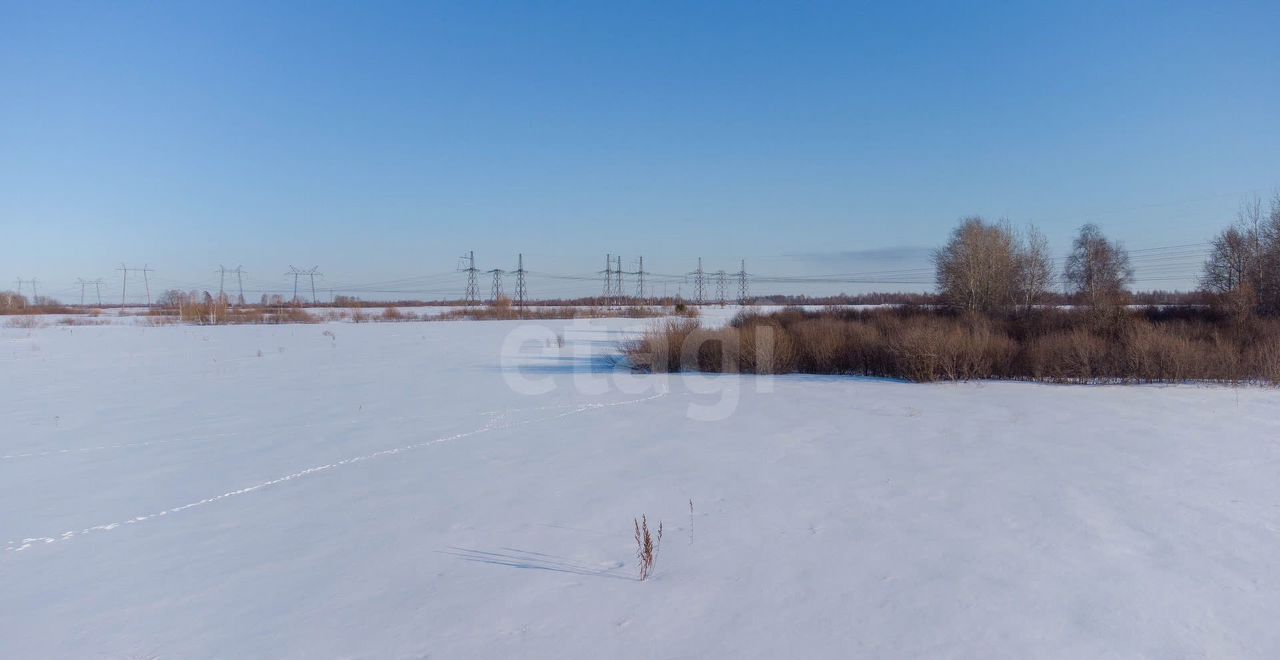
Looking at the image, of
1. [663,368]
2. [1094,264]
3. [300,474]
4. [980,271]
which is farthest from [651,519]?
[1094,264]

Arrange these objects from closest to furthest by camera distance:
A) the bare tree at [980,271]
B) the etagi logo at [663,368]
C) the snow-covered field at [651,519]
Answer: the snow-covered field at [651,519] → the etagi logo at [663,368] → the bare tree at [980,271]

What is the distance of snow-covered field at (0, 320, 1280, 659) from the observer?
2.91 meters

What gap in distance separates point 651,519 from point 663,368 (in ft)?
32.4

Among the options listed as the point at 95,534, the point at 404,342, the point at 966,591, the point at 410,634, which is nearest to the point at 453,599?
the point at 410,634

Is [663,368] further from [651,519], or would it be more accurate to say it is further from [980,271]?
[980,271]

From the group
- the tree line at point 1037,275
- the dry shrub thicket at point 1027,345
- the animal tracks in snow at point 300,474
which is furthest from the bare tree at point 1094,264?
the animal tracks in snow at point 300,474

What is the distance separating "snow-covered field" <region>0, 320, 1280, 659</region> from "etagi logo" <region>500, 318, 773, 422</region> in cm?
191

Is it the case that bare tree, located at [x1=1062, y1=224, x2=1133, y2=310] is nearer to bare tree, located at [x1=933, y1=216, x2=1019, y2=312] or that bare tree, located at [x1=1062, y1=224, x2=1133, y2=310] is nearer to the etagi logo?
bare tree, located at [x1=933, y1=216, x2=1019, y2=312]

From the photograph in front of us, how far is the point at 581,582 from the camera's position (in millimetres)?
3445

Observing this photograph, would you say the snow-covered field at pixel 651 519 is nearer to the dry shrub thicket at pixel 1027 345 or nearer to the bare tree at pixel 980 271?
the dry shrub thicket at pixel 1027 345

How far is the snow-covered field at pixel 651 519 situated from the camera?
2914 millimetres

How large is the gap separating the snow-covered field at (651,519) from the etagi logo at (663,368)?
191cm

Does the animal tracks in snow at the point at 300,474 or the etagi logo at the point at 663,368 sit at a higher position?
the etagi logo at the point at 663,368

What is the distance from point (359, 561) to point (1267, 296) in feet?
85.4
